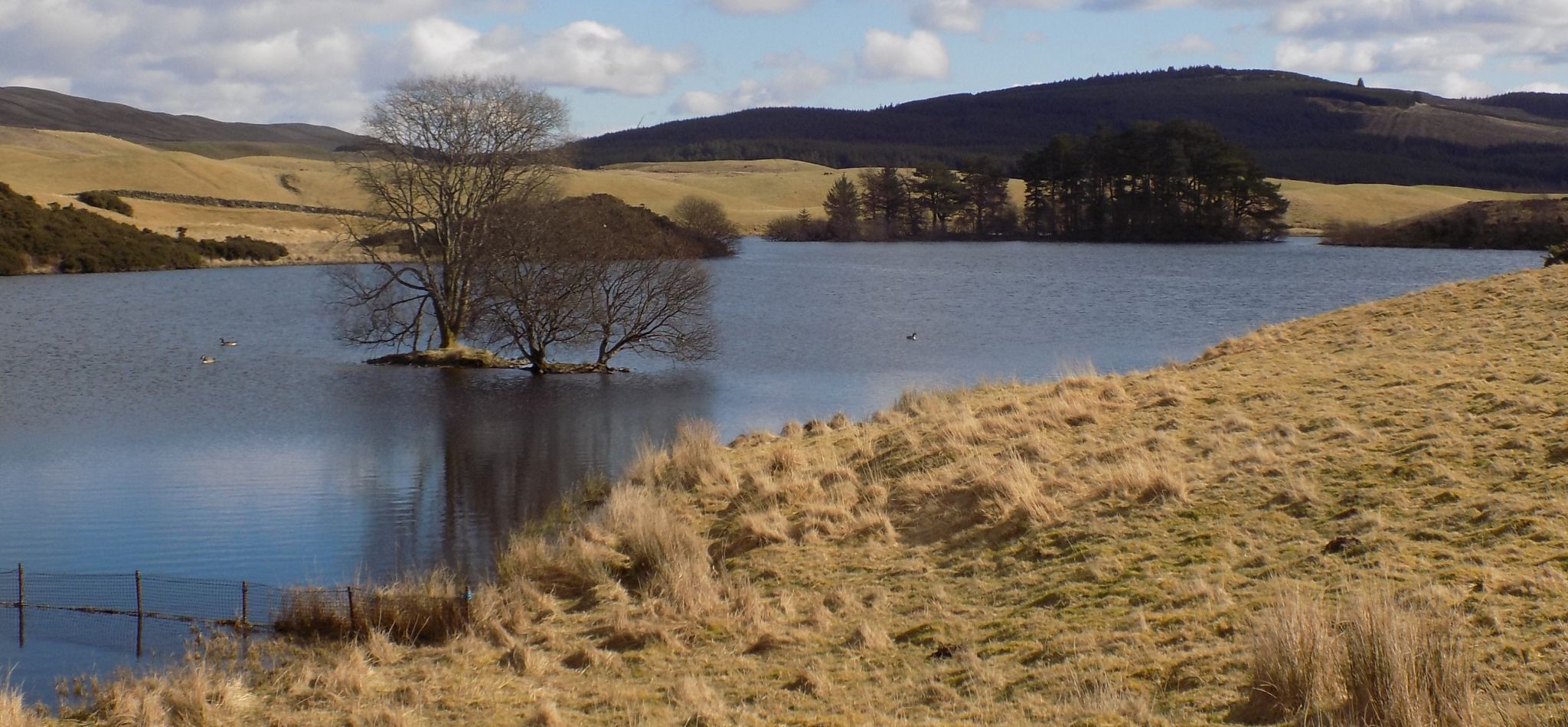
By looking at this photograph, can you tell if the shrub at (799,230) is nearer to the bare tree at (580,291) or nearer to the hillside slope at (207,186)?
the hillside slope at (207,186)

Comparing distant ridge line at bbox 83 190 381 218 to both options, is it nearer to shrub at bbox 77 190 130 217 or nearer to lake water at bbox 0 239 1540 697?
shrub at bbox 77 190 130 217

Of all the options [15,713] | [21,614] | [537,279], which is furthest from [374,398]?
[15,713]

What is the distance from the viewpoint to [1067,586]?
9047 mm

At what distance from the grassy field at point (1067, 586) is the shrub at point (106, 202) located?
78.7m

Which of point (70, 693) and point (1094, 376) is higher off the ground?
point (1094, 376)

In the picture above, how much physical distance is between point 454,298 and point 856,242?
65085mm

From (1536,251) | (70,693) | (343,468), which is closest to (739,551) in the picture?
(70,693)

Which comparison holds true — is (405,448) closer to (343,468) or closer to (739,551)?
(343,468)

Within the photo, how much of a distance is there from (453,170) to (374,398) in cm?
813

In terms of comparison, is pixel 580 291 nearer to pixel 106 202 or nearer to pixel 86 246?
pixel 86 246

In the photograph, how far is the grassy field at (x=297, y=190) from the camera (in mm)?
86125

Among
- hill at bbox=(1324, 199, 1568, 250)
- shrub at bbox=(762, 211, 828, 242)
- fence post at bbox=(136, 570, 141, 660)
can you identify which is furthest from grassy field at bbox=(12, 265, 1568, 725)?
shrub at bbox=(762, 211, 828, 242)

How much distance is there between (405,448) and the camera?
2195 centimetres

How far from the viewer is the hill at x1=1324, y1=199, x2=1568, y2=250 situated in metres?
72.8
